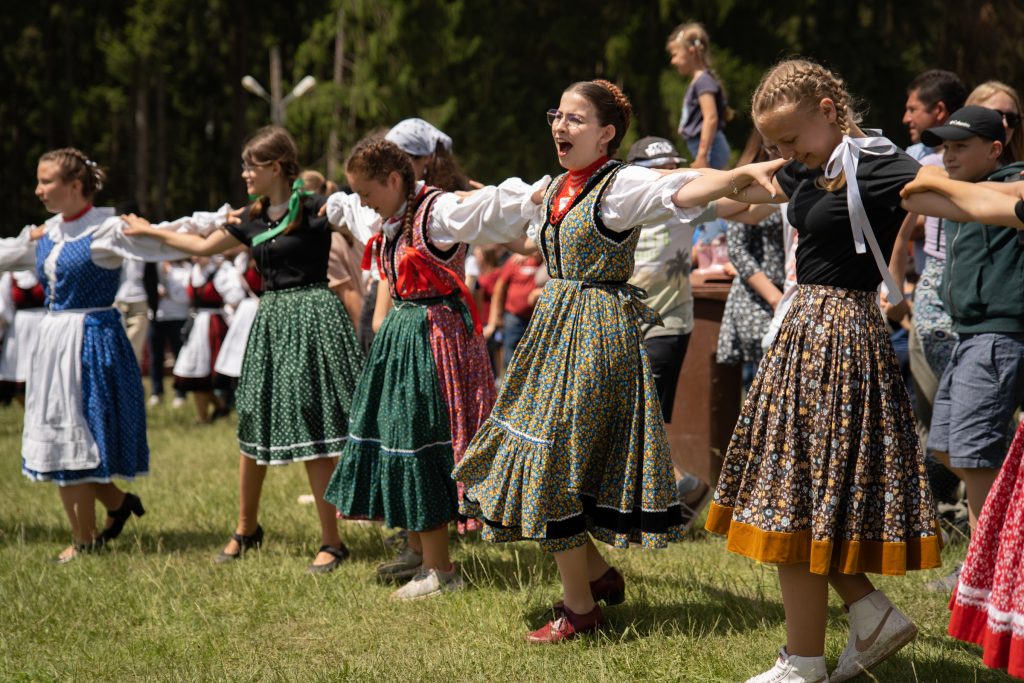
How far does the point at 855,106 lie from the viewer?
3.46 m

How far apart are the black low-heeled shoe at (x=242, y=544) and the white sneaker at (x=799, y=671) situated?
2991 millimetres

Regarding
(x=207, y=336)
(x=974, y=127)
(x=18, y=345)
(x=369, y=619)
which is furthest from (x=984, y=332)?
(x=18, y=345)

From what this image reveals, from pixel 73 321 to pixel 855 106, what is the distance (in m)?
4.01

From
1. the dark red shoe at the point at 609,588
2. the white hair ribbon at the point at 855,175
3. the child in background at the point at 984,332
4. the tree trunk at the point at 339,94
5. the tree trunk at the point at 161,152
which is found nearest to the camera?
the white hair ribbon at the point at 855,175

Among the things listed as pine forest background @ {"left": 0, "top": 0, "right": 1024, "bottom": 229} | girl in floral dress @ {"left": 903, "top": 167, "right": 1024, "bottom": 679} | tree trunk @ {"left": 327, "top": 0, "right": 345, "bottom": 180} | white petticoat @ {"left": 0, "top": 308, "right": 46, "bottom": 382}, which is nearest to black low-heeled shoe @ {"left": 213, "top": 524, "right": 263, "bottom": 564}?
girl in floral dress @ {"left": 903, "top": 167, "right": 1024, "bottom": 679}

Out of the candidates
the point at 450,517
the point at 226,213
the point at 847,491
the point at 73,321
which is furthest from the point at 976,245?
the point at 73,321

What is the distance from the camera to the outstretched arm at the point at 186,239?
5.43 metres

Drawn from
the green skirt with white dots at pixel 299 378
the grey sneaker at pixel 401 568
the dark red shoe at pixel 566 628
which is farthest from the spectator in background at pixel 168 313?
the dark red shoe at pixel 566 628

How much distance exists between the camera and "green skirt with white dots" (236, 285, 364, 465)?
5.26 m

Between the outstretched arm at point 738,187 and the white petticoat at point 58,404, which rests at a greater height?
the outstretched arm at point 738,187

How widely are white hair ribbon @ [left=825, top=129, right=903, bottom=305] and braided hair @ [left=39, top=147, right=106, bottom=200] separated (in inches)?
158

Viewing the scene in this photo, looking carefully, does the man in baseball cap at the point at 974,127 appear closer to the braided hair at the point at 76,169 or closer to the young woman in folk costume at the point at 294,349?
the young woman in folk costume at the point at 294,349

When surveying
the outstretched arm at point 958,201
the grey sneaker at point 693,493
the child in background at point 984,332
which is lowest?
the grey sneaker at point 693,493

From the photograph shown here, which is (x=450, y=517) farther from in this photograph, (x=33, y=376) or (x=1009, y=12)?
(x=1009, y=12)
